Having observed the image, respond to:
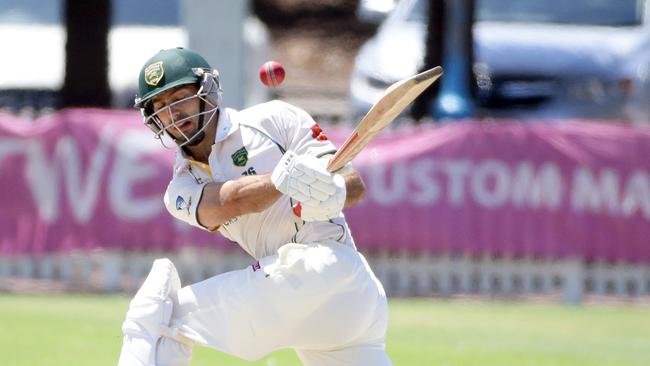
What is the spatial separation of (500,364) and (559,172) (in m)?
4.55

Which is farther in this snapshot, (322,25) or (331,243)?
(322,25)

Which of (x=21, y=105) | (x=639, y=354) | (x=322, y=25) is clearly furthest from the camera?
(x=322, y=25)

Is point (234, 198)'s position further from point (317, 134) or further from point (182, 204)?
point (317, 134)

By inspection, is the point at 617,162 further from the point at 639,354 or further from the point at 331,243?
the point at 331,243

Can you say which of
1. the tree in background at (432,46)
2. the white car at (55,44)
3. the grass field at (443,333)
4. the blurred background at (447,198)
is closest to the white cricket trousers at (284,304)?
the grass field at (443,333)

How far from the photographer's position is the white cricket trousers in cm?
582

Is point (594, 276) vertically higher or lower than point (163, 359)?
lower

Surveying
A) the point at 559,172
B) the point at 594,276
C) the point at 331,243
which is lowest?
the point at 594,276

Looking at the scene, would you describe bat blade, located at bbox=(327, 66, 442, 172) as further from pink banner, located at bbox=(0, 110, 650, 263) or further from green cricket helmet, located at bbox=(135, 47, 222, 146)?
pink banner, located at bbox=(0, 110, 650, 263)

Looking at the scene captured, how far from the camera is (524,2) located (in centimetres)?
1648

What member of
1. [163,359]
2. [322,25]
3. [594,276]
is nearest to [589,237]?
[594,276]

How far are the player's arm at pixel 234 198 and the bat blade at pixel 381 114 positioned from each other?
0.25 m

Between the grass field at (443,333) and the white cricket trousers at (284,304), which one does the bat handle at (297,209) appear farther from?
the grass field at (443,333)

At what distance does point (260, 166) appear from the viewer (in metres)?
6.12
